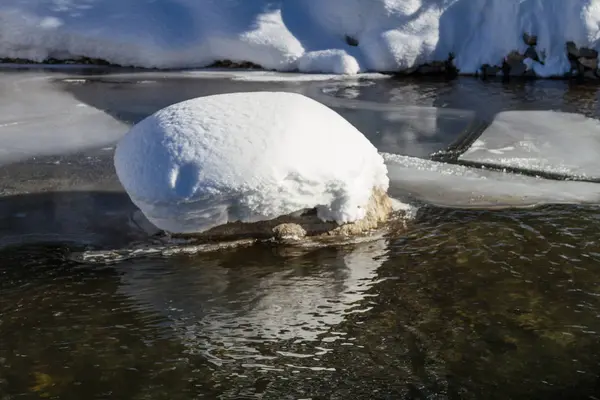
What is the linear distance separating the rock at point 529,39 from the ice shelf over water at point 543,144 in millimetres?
3464

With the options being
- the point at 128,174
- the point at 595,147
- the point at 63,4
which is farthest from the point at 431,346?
the point at 63,4

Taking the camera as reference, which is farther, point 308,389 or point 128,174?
point 128,174

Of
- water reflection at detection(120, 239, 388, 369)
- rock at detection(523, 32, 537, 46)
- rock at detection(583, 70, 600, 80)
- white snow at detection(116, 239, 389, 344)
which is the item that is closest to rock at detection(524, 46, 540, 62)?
rock at detection(523, 32, 537, 46)

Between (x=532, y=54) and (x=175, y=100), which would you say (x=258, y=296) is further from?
(x=532, y=54)

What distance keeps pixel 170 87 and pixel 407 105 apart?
350 cm

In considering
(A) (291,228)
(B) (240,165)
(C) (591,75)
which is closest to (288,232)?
(A) (291,228)

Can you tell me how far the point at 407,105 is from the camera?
1030 centimetres

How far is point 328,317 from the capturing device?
4.48 meters

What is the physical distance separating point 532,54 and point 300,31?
151 inches

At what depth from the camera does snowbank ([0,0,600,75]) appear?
12.6m

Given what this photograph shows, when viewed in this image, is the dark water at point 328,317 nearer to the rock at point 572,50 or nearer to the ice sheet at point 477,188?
the ice sheet at point 477,188

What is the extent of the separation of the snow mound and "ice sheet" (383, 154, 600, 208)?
0.89m

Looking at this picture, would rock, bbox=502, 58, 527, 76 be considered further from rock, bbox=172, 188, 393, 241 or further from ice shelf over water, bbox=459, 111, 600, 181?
rock, bbox=172, 188, 393, 241

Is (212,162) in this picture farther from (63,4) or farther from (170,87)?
(63,4)
